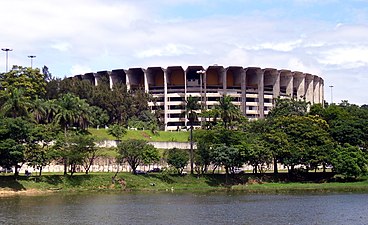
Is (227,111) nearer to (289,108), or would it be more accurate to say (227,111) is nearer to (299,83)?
(289,108)

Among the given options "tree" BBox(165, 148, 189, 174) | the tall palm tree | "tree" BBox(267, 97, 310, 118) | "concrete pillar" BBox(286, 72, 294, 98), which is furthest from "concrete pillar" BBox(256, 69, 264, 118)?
"tree" BBox(165, 148, 189, 174)

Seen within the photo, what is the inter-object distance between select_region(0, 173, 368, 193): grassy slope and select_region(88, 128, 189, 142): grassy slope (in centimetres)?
2593

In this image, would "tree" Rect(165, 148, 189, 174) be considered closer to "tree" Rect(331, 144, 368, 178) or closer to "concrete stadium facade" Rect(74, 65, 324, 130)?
"tree" Rect(331, 144, 368, 178)

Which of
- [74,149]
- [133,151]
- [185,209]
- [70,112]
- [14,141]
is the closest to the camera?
[185,209]

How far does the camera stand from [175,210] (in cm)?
6219

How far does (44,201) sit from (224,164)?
111 ft

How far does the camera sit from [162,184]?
95.8m

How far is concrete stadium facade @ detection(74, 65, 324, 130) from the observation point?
177m

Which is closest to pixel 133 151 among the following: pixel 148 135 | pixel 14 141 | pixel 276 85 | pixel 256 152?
pixel 14 141

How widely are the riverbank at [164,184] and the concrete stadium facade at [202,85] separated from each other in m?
73.9

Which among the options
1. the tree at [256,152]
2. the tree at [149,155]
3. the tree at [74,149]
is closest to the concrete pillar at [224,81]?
the tree at [256,152]

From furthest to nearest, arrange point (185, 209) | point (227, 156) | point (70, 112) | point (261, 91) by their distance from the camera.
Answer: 1. point (261, 91)
2. point (70, 112)
3. point (227, 156)
4. point (185, 209)

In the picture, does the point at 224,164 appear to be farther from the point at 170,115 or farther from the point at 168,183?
the point at 170,115

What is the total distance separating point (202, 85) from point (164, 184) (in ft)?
282
